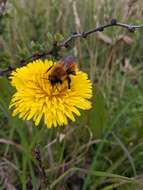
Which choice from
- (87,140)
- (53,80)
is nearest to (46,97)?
(53,80)

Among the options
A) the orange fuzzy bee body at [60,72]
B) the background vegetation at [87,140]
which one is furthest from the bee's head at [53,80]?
the background vegetation at [87,140]

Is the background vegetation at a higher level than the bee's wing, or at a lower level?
lower

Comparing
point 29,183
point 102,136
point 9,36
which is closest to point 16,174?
point 29,183

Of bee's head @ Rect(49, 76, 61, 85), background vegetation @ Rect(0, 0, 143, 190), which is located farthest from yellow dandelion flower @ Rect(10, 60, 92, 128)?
background vegetation @ Rect(0, 0, 143, 190)

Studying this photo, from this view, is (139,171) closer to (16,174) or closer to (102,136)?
(102,136)

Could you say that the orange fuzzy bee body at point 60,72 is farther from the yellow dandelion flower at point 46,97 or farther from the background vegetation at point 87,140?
the background vegetation at point 87,140

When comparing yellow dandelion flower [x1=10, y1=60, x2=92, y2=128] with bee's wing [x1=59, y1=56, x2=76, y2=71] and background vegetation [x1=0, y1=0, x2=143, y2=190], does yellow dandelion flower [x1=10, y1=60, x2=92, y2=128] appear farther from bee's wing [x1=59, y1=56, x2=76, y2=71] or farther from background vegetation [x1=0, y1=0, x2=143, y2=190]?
background vegetation [x1=0, y1=0, x2=143, y2=190]

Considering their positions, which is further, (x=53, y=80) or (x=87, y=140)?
(x=87, y=140)

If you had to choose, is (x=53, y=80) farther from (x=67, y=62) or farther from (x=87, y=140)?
(x=87, y=140)
